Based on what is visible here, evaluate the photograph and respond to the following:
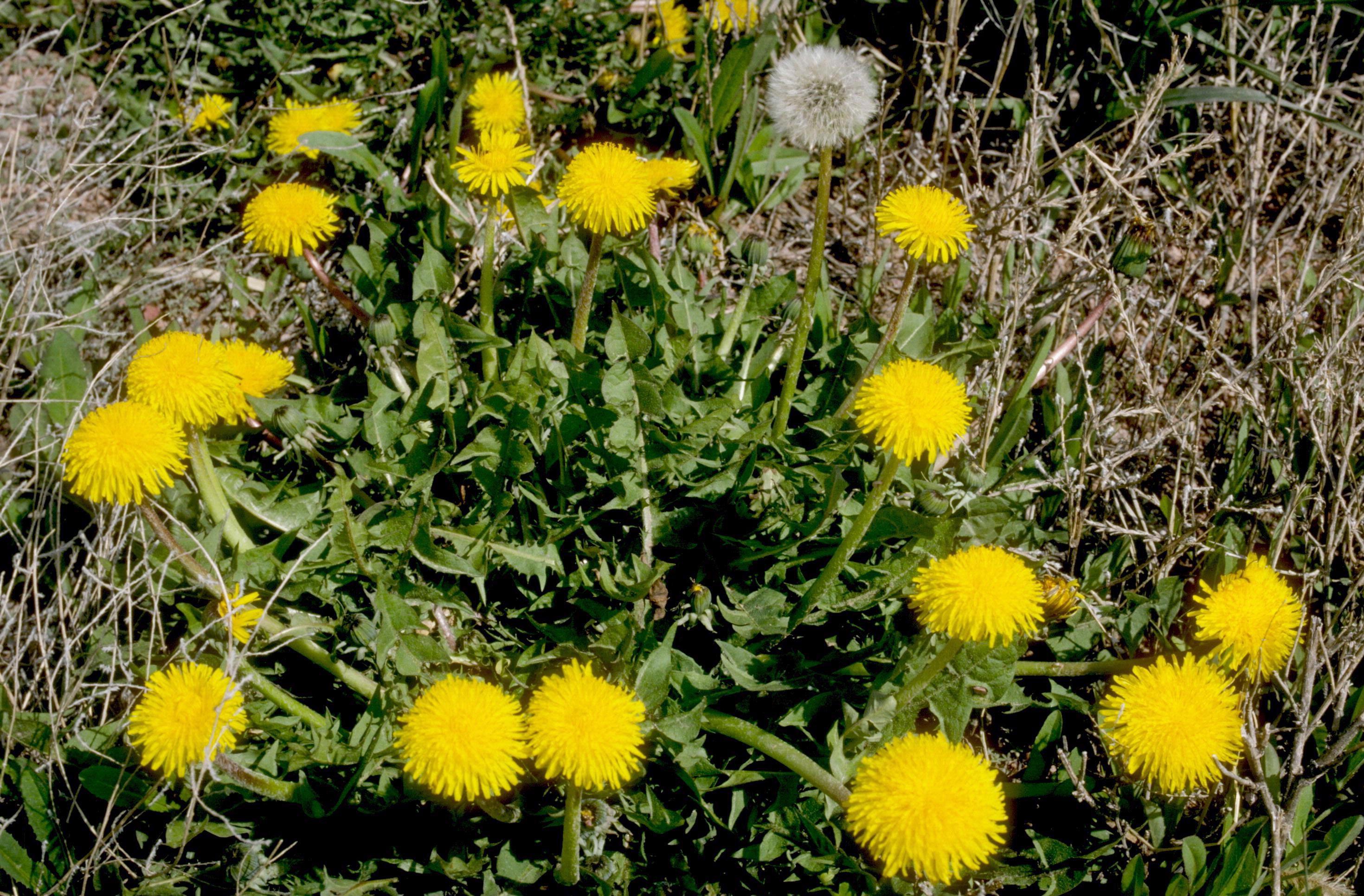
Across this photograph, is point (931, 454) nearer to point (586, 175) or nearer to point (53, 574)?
point (586, 175)

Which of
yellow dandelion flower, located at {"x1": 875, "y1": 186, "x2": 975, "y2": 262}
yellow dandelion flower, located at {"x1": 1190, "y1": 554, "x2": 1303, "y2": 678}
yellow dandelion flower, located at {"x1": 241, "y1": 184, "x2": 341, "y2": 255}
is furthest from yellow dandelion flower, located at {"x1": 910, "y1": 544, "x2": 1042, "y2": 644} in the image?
yellow dandelion flower, located at {"x1": 241, "y1": 184, "x2": 341, "y2": 255}

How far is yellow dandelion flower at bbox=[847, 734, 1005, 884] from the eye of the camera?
144 cm

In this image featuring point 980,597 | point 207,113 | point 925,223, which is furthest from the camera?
point 207,113

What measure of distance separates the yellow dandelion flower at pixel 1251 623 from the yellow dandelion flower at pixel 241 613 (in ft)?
5.61

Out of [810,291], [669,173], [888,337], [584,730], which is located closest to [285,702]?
[584,730]

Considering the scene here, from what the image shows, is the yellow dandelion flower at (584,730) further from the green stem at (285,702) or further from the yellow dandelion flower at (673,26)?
the yellow dandelion flower at (673,26)

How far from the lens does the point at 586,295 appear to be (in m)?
2.05

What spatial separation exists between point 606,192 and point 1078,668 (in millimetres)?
1285

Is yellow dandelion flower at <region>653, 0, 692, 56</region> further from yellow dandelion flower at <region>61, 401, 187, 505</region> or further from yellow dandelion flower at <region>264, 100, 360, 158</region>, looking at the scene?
yellow dandelion flower at <region>61, 401, 187, 505</region>

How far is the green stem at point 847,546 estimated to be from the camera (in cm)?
172

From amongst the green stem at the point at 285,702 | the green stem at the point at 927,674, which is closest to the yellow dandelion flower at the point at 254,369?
the green stem at the point at 285,702

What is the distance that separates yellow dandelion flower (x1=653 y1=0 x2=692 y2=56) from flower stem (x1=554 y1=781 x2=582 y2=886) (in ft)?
7.76

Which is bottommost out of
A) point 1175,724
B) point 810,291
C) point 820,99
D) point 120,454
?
point 1175,724

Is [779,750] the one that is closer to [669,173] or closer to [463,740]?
[463,740]
